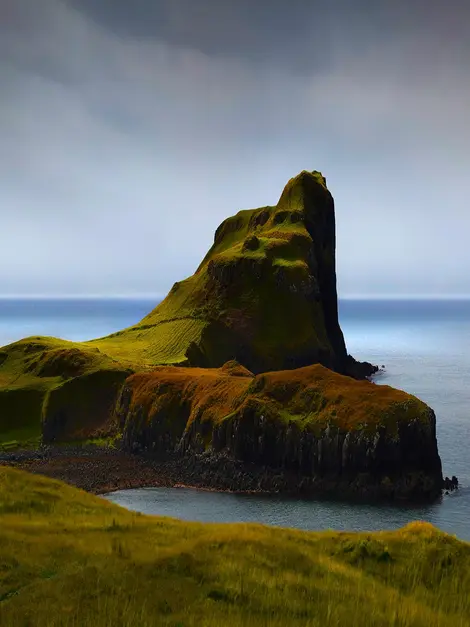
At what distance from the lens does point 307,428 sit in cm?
9212

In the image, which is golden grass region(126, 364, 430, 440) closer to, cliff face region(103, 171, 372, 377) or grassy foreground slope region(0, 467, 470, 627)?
cliff face region(103, 171, 372, 377)

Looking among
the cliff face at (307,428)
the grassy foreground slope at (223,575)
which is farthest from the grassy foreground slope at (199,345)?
the grassy foreground slope at (223,575)

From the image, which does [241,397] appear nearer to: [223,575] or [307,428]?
[307,428]

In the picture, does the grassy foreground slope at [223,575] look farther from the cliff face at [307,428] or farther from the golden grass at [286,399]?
the golden grass at [286,399]

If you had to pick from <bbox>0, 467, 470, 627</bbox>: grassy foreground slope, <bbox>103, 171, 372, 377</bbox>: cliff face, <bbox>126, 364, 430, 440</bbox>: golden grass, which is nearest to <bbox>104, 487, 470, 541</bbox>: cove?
<bbox>126, 364, 430, 440</bbox>: golden grass

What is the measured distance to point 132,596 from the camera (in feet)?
63.1

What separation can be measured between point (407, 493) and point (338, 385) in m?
Result: 21.8

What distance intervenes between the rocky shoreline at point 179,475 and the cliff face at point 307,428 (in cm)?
50

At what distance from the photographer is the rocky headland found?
86.8 m

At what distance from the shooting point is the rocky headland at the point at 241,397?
285 ft

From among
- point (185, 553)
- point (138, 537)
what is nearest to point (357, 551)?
point (185, 553)

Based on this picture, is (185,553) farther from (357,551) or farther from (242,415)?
(242,415)

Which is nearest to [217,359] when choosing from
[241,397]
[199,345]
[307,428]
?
[199,345]

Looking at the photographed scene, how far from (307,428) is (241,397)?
15500mm
